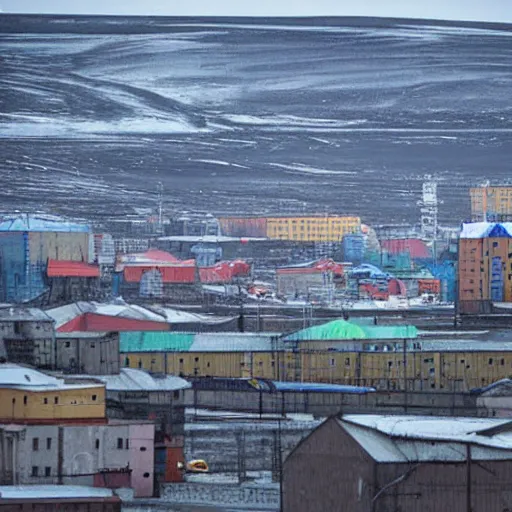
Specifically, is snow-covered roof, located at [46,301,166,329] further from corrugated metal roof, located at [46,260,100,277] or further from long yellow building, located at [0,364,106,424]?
long yellow building, located at [0,364,106,424]

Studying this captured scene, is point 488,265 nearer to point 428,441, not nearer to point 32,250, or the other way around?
point 32,250

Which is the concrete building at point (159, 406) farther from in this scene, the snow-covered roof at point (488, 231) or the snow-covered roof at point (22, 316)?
the snow-covered roof at point (488, 231)

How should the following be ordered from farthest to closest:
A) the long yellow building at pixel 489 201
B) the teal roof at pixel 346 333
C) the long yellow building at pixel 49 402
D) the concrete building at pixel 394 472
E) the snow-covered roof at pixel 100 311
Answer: the long yellow building at pixel 489 201
the snow-covered roof at pixel 100 311
the teal roof at pixel 346 333
the long yellow building at pixel 49 402
the concrete building at pixel 394 472

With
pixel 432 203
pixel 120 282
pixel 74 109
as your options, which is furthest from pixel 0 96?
pixel 120 282

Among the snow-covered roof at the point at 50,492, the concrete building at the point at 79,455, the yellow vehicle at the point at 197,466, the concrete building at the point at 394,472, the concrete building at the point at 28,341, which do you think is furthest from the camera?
the concrete building at the point at 28,341

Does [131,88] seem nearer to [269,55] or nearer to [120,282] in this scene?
[269,55]

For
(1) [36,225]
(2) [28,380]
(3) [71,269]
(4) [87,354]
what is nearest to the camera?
(2) [28,380]

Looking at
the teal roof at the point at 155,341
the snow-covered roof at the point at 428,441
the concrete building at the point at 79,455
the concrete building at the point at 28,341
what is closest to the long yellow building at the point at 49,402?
the concrete building at the point at 79,455

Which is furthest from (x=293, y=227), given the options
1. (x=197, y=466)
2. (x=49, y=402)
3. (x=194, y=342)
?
(x=49, y=402)
